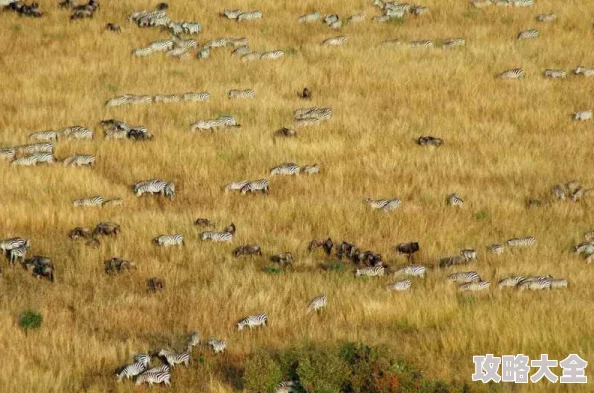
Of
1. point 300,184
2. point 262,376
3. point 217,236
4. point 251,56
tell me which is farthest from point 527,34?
point 262,376

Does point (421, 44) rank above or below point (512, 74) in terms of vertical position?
above

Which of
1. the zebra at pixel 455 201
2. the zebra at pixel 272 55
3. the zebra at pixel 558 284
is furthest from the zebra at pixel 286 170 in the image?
the zebra at pixel 272 55

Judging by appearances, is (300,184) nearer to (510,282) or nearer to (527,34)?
(510,282)

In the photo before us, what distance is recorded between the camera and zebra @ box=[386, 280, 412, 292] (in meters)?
15.9

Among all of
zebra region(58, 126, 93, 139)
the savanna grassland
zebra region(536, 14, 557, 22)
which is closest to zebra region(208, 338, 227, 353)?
the savanna grassland

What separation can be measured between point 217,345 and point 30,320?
2.95 m

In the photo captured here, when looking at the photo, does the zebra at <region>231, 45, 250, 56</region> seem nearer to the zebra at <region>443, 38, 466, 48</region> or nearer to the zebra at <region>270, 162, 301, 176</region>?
the zebra at <region>443, 38, 466, 48</region>

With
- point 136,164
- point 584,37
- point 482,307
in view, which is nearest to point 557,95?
point 584,37

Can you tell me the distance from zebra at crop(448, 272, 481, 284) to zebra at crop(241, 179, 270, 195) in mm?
6178

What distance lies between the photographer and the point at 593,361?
41.1 feet

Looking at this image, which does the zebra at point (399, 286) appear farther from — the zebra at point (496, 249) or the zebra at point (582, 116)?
the zebra at point (582, 116)

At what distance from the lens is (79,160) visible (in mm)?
22531

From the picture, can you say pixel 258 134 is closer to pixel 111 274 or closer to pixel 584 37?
pixel 111 274

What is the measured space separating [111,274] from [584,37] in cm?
2290
